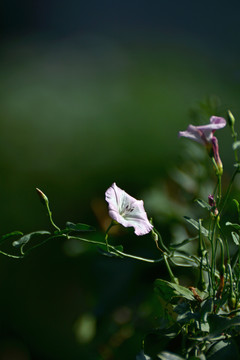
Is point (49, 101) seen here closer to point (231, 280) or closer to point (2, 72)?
point (2, 72)

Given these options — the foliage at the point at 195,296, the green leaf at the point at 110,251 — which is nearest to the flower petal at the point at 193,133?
the foliage at the point at 195,296

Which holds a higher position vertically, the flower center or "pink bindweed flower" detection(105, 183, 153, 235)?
"pink bindweed flower" detection(105, 183, 153, 235)

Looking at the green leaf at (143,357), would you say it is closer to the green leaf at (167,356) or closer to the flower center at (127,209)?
the green leaf at (167,356)

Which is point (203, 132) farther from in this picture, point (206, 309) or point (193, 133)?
point (206, 309)

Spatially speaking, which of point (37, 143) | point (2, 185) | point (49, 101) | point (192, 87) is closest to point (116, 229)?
point (2, 185)

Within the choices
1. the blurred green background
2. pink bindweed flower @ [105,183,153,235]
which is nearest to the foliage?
pink bindweed flower @ [105,183,153,235]

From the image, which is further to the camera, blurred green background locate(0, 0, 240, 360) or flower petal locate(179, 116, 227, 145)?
blurred green background locate(0, 0, 240, 360)

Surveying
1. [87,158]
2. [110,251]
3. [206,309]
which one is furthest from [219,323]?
[87,158]

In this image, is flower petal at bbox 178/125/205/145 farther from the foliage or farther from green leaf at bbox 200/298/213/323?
green leaf at bbox 200/298/213/323
